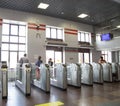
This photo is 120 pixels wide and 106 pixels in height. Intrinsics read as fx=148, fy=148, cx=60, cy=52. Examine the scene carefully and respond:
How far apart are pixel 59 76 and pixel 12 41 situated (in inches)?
209

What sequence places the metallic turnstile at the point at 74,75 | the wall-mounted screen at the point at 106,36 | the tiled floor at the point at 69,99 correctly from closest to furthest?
the tiled floor at the point at 69,99, the metallic turnstile at the point at 74,75, the wall-mounted screen at the point at 106,36

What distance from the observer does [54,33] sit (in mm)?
12758

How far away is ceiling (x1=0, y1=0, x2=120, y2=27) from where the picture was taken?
9250 mm

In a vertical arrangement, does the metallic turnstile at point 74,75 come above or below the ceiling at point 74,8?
below

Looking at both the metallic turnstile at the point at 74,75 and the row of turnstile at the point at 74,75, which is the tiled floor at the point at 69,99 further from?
the metallic turnstile at the point at 74,75

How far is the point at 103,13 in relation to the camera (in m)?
11.4

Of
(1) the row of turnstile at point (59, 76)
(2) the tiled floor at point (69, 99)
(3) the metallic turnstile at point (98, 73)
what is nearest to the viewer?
(2) the tiled floor at point (69, 99)

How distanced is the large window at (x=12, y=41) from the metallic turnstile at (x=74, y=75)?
457cm

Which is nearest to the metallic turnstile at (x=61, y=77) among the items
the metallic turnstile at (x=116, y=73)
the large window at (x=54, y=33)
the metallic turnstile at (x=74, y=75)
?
the metallic turnstile at (x=74, y=75)

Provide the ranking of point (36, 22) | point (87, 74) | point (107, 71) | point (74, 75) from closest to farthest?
point (74, 75)
point (87, 74)
point (107, 71)
point (36, 22)

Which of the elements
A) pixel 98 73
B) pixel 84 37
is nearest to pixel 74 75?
pixel 98 73

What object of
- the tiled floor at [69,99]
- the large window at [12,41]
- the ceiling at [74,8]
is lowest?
the tiled floor at [69,99]

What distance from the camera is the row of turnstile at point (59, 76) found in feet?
19.2

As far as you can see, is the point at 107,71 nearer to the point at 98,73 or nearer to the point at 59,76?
the point at 98,73
